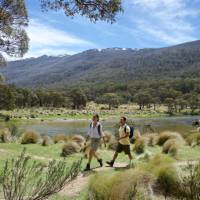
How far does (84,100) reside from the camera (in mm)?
145750

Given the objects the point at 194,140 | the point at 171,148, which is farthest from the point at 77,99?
the point at 171,148

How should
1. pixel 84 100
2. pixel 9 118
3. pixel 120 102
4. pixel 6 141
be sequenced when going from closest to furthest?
pixel 6 141, pixel 9 118, pixel 84 100, pixel 120 102

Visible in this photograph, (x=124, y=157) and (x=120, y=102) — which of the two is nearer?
(x=124, y=157)

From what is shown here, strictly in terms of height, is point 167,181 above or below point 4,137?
above

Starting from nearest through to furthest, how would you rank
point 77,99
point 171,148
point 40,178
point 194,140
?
point 40,178 < point 171,148 < point 194,140 < point 77,99

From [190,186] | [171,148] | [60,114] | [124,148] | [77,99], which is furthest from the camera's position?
[77,99]

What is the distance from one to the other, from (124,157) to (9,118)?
71028 mm

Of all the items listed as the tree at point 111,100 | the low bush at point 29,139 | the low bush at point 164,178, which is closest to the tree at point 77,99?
the tree at point 111,100

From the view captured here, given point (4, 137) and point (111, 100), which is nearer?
point (4, 137)

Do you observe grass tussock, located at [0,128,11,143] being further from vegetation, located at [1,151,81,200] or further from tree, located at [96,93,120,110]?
tree, located at [96,93,120,110]

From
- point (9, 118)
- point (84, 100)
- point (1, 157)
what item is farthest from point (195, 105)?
point (1, 157)

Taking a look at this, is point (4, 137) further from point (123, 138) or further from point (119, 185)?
point (119, 185)

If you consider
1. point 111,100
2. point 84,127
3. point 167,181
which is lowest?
point 84,127

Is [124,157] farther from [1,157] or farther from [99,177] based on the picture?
[99,177]
